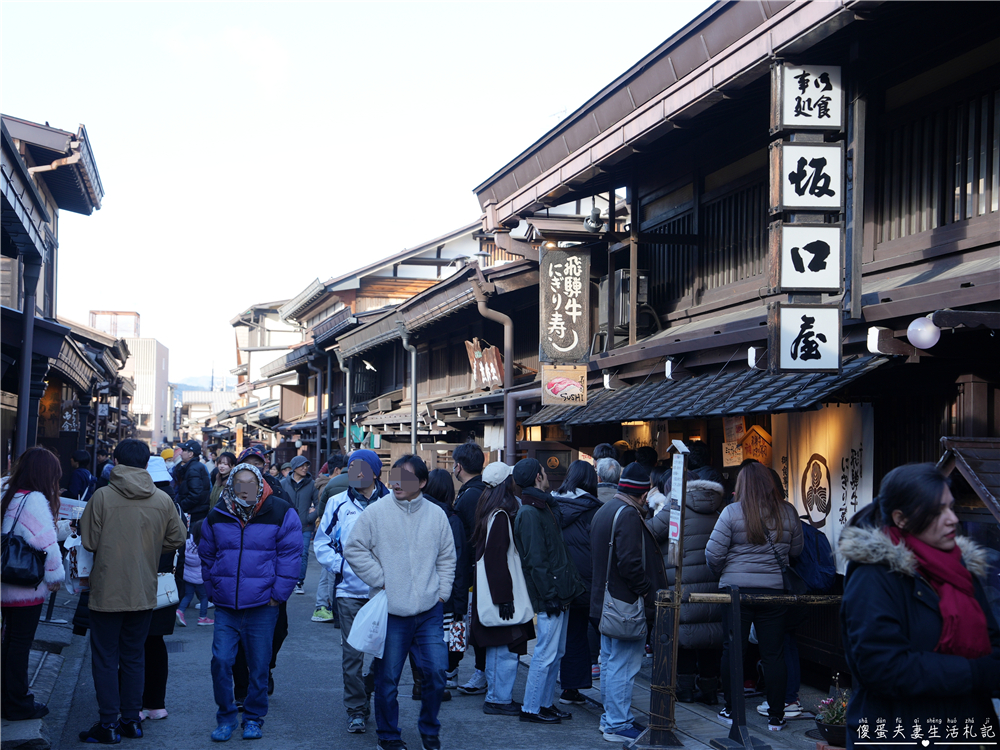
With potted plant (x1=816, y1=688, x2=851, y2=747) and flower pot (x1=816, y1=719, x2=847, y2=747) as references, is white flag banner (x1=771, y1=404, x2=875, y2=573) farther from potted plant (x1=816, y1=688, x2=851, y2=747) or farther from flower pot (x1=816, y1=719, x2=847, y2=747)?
flower pot (x1=816, y1=719, x2=847, y2=747)

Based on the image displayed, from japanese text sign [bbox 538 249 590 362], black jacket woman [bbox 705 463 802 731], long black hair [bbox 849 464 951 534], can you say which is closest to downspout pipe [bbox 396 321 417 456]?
japanese text sign [bbox 538 249 590 362]

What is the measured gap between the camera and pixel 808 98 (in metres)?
7.81

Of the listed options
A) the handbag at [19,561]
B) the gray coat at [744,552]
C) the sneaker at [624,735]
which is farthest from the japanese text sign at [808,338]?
the handbag at [19,561]

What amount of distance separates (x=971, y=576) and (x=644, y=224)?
34.3ft

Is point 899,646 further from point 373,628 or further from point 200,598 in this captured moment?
point 200,598

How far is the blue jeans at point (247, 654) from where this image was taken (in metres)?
6.48

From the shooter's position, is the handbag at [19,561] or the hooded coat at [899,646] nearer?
the hooded coat at [899,646]

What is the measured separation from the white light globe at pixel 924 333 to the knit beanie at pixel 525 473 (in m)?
2.97

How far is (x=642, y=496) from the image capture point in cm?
712

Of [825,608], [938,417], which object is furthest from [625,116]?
[825,608]

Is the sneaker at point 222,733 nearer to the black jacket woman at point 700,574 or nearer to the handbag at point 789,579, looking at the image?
the black jacket woman at point 700,574

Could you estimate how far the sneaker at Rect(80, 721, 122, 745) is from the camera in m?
6.29

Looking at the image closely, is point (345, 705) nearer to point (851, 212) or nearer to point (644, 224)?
point (851, 212)

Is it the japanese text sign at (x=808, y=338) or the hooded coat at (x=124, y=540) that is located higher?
the japanese text sign at (x=808, y=338)
